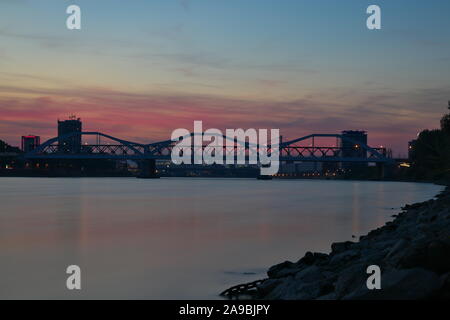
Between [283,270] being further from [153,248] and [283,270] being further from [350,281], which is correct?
[153,248]

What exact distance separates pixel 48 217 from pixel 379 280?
34.2 meters

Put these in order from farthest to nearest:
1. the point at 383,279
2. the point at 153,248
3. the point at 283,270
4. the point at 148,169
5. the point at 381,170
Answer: the point at 148,169, the point at 381,170, the point at 153,248, the point at 283,270, the point at 383,279

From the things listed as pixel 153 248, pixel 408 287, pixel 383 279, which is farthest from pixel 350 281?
pixel 153 248

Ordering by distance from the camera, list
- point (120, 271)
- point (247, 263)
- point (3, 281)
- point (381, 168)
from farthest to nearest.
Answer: point (381, 168) < point (247, 263) < point (120, 271) < point (3, 281)

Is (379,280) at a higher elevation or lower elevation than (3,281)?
higher

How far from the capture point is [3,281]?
15930 mm

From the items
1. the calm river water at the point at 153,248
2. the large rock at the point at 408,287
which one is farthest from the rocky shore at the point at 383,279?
the calm river water at the point at 153,248

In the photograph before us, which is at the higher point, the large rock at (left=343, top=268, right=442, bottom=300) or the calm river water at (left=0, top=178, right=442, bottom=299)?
the large rock at (left=343, top=268, right=442, bottom=300)

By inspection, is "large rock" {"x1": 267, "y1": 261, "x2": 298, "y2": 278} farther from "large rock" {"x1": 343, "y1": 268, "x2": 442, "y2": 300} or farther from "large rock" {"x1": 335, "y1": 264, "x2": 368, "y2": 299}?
"large rock" {"x1": 343, "y1": 268, "x2": 442, "y2": 300}

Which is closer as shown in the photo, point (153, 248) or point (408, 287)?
point (408, 287)

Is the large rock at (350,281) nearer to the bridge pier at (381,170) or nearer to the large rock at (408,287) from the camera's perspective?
the large rock at (408,287)

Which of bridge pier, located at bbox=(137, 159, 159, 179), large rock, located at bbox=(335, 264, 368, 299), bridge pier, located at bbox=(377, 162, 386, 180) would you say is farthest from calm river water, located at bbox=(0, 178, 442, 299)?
bridge pier, located at bbox=(137, 159, 159, 179)

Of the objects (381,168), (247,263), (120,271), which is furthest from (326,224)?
(381,168)
